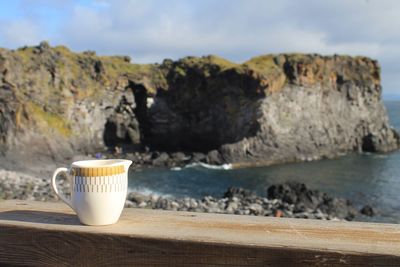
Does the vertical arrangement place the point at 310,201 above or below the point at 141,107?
below

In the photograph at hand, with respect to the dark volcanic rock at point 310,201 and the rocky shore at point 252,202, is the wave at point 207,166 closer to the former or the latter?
the rocky shore at point 252,202

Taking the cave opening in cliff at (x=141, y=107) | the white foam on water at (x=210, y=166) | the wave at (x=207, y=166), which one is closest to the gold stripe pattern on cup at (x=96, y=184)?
the wave at (x=207, y=166)

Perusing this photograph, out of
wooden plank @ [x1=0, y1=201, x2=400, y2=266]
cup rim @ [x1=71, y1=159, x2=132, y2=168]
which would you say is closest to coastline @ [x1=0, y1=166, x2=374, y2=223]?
cup rim @ [x1=71, y1=159, x2=132, y2=168]

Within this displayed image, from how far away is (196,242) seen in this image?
2055mm

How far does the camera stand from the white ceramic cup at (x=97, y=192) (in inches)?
90.3

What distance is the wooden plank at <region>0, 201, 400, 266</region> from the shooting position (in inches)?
77.0

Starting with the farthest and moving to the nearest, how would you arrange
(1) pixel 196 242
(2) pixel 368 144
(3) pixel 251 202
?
(2) pixel 368 144
(3) pixel 251 202
(1) pixel 196 242

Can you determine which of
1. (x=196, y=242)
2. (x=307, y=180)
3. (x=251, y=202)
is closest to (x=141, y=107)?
(x=307, y=180)

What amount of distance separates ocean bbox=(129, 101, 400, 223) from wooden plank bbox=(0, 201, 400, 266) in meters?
22.3

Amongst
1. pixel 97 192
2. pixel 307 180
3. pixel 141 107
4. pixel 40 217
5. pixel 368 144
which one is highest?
pixel 141 107

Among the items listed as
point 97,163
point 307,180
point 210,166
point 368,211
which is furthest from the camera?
point 210,166

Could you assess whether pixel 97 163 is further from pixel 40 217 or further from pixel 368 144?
pixel 368 144

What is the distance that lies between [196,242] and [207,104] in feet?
181

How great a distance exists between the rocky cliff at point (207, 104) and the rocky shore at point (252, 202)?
51.4ft
